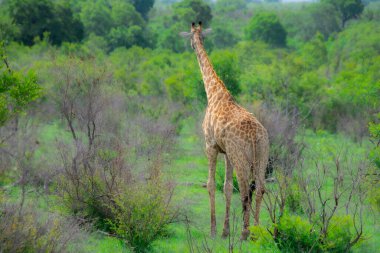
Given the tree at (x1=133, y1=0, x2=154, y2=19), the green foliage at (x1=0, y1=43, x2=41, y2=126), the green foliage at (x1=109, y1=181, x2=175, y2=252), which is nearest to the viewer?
the green foliage at (x1=109, y1=181, x2=175, y2=252)

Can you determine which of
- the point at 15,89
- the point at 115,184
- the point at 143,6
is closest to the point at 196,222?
the point at 115,184

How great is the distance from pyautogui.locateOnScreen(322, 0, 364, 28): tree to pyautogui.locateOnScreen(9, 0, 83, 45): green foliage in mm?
31000

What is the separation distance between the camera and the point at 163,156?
455 inches

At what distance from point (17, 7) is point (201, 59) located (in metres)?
31.2

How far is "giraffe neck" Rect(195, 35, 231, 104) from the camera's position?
934 centimetres

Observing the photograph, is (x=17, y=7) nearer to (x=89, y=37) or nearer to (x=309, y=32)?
(x=89, y=37)

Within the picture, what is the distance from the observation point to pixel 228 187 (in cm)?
879

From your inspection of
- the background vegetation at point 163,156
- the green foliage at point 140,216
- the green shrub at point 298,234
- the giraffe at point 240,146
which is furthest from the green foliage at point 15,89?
the green shrub at point 298,234

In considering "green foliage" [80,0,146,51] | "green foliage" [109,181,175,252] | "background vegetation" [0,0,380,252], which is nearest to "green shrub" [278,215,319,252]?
"background vegetation" [0,0,380,252]

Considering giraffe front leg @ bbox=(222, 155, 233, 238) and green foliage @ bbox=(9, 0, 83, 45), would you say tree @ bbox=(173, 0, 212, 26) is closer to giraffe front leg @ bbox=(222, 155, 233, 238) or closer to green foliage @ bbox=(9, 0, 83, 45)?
green foliage @ bbox=(9, 0, 83, 45)

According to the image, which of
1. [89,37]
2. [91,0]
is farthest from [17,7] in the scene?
[91,0]

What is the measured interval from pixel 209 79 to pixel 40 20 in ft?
104

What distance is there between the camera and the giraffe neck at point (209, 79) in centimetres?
934

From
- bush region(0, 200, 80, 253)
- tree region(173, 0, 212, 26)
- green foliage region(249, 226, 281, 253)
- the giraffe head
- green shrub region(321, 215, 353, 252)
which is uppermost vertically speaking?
the giraffe head
